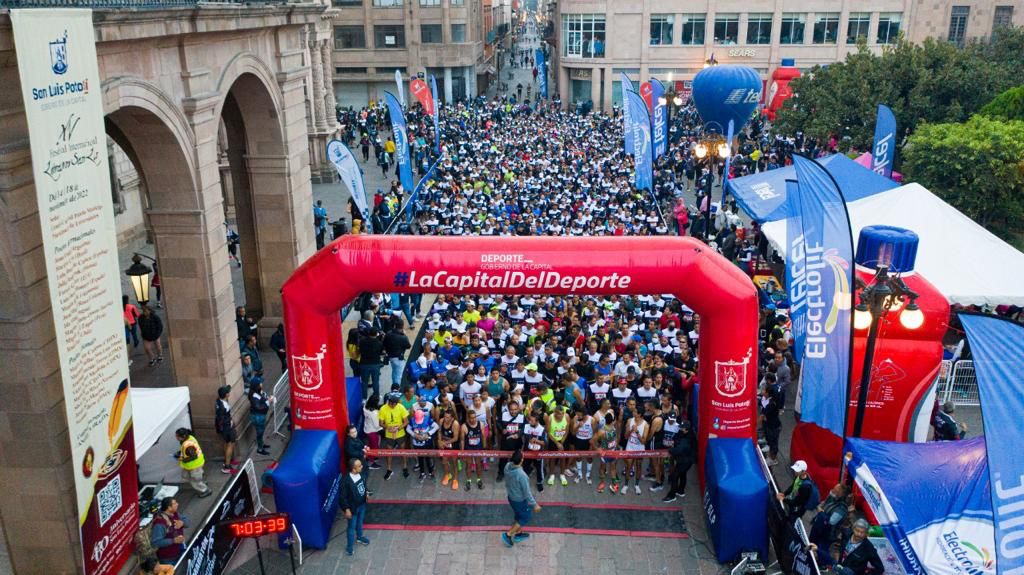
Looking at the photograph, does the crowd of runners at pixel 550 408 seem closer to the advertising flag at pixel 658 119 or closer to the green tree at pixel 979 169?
the green tree at pixel 979 169

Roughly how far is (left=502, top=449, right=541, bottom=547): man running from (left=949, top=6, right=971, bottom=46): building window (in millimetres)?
56490

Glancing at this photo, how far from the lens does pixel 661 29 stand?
184 feet

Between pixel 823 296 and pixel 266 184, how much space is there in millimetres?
11185

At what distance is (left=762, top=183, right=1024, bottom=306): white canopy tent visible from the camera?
50.0 ft

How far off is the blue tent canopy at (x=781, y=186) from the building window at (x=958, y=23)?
1627 inches

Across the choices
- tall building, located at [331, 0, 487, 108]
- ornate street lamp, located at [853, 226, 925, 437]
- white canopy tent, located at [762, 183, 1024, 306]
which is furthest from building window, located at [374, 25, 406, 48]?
ornate street lamp, located at [853, 226, 925, 437]

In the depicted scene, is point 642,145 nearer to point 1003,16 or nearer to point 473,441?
point 473,441

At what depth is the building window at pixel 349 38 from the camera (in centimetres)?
5962

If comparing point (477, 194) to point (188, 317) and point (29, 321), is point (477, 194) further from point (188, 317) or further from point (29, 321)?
point (29, 321)

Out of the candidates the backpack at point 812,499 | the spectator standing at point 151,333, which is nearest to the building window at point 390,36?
the spectator standing at point 151,333

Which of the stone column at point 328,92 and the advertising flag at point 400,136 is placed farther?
the stone column at point 328,92

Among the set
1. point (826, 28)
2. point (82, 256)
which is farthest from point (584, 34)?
point (82, 256)

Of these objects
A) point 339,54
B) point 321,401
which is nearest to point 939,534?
point 321,401

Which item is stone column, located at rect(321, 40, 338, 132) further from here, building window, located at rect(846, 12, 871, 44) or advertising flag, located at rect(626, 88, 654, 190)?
building window, located at rect(846, 12, 871, 44)
